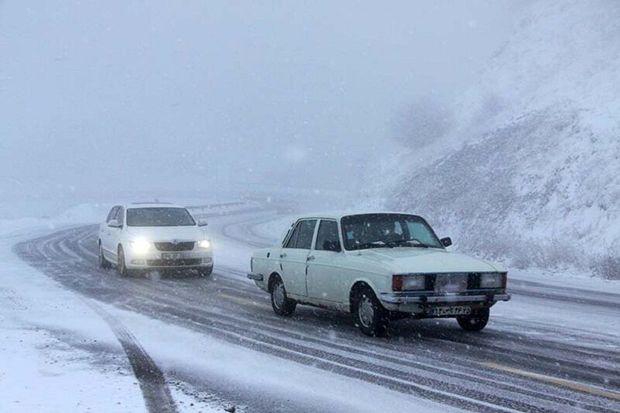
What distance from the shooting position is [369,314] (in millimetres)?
9031

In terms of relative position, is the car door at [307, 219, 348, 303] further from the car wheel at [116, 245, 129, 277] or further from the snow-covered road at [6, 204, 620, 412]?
the car wheel at [116, 245, 129, 277]

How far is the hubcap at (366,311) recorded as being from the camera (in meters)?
8.98

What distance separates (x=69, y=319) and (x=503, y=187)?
23341 millimetres

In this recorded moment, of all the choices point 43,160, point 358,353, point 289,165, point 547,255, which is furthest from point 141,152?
point 358,353

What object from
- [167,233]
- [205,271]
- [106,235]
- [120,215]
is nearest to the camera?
[167,233]

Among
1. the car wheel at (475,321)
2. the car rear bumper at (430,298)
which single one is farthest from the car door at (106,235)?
the car rear bumper at (430,298)

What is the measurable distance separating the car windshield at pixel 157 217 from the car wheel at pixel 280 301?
267 inches

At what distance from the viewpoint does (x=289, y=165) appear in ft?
501

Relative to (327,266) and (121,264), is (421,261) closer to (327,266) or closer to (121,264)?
(327,266)

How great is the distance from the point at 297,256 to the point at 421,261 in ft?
7.97

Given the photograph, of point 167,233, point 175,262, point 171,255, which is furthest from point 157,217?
point 175,262

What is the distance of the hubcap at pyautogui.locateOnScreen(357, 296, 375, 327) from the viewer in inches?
353

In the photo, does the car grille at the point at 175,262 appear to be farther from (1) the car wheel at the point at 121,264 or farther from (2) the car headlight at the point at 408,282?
(2) the car headlight at the point at 408,282

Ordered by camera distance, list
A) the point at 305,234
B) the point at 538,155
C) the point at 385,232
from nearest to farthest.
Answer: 1. the point at 385,232
2. the point at 305,234
3. the point at 538,155
